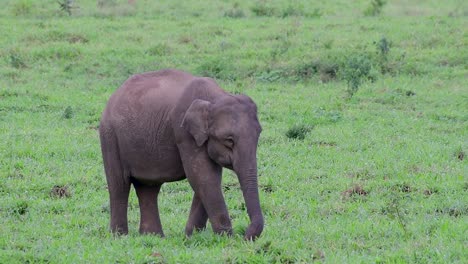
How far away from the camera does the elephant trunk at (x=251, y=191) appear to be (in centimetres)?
729

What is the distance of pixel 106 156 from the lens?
8633mm

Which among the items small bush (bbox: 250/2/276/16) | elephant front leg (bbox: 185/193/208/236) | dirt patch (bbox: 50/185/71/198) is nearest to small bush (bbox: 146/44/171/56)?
small bush (bbox: 250/2/276/16)

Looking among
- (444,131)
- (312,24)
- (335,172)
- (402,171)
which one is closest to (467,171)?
(402,171)

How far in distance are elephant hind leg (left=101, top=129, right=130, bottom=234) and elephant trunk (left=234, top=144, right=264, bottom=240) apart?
152 cm

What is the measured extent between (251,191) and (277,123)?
6.96 meters

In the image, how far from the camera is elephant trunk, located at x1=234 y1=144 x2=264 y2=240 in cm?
729

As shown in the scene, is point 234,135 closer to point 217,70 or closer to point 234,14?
point 217,70

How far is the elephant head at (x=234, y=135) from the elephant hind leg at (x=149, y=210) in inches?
42.0

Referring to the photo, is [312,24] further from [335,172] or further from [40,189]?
[40,189]

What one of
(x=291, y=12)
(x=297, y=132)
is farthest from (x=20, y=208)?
(x=291, y=12)

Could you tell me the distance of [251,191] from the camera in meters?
7.30

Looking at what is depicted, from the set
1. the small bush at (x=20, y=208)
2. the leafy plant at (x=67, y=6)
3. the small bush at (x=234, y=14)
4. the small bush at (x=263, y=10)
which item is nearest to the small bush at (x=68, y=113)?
the small bush at (x=20, y=208)

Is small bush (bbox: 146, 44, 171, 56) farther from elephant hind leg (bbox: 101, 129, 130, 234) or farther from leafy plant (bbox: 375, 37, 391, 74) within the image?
elephant hind leg (bbox: 101, 129, 130, 234)

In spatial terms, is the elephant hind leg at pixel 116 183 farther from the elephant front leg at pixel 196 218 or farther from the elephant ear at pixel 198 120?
the elephant ear at pixel 198 120
